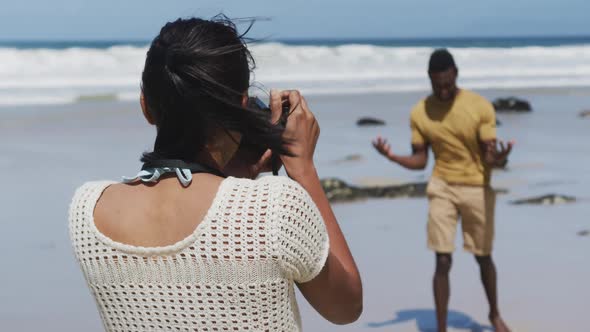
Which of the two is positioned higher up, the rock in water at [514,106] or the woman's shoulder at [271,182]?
the woman's shoulder at [271,182]

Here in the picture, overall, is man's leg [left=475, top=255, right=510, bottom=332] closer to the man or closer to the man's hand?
the man

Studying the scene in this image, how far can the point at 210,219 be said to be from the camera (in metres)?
1.75

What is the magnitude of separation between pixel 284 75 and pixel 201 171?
29.8m

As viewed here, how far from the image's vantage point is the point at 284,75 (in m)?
31.5

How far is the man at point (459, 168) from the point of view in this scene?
5520mm

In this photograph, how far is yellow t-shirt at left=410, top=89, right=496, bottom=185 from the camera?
18.2 feet

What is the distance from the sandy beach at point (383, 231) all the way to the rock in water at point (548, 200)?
0.12 m

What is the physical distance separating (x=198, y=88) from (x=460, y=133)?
3.98m

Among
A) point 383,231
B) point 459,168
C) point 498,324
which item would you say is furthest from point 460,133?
point 383,231

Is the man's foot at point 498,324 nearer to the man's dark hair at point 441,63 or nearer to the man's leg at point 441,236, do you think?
the man's leg at point 441,236

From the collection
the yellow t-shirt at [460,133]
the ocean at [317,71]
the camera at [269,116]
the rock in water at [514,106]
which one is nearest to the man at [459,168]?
the yellow t-shirt at [460,133]

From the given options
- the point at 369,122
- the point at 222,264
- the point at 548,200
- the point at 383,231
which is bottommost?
the point at 369,122

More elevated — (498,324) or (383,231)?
(498,324)

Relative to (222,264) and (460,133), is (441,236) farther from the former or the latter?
(222,264)
